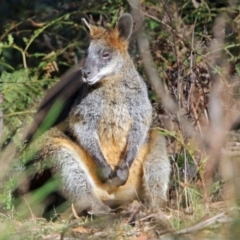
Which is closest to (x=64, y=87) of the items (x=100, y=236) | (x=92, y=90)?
(x=92, y=90)

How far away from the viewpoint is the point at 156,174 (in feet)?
22.3

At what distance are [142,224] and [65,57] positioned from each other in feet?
14.2

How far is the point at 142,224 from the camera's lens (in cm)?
577

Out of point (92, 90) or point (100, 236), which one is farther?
point (92, 90)

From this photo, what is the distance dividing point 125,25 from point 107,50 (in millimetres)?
270

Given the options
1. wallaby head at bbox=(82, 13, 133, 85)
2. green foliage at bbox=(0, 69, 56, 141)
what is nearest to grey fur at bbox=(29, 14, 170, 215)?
wallaby head at bbox=(82, 13, 133, 85)

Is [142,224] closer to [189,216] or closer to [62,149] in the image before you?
[189,216]

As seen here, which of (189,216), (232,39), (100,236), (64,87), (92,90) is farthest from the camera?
(232,39)

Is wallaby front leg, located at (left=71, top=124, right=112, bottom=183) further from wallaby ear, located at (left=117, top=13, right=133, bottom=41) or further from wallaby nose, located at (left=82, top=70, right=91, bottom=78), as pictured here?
wallaby ear, located at (left=117, top=13, right=133, bottom=41)

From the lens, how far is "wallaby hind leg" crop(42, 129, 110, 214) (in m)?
6.52

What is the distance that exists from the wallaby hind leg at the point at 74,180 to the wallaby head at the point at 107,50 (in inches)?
24.5

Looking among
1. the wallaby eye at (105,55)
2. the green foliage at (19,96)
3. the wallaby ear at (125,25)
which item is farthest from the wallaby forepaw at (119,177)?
the green foliage at (19,96)

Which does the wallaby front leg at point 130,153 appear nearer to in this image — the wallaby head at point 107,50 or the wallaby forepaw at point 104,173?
the wallaby forepaw at point 104,173

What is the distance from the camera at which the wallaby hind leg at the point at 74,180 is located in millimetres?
6520
